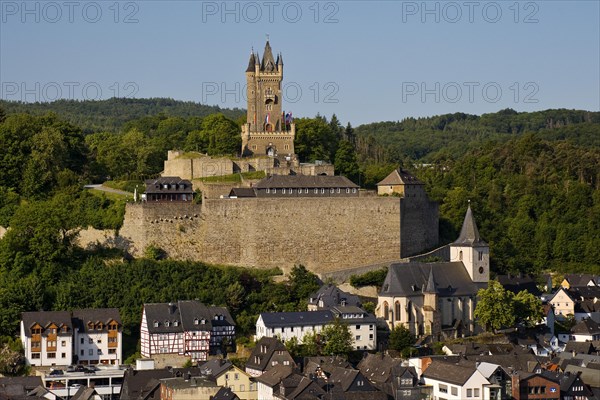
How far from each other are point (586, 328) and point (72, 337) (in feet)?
81.1

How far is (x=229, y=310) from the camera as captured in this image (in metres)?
57.9

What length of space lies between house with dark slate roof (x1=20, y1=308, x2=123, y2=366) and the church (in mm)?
12337

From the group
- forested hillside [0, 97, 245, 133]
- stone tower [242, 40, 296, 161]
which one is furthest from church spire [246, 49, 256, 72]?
forested hillside [0, 97, 245, 133]

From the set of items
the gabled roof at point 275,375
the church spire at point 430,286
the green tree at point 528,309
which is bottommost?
the gabled roof at point 275,375

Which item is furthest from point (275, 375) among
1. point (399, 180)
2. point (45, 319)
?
point (399, 180)

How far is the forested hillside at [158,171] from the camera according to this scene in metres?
57.8

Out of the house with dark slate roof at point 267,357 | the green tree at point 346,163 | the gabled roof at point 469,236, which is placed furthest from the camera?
the green tree at point 346,163

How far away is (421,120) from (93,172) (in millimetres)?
95689

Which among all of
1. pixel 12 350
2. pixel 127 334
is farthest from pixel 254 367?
pixel 12 350

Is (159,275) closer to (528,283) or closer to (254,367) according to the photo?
(254,367)

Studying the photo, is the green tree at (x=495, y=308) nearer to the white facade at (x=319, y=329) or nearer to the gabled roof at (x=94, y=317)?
the white facade at (x=319, y=329)

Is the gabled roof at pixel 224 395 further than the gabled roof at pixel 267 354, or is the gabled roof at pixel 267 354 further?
the gabled roof at pixel 267 354

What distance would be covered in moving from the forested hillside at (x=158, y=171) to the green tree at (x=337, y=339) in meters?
4.27

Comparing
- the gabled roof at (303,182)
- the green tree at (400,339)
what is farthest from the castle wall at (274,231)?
the green tree at (400,339)
